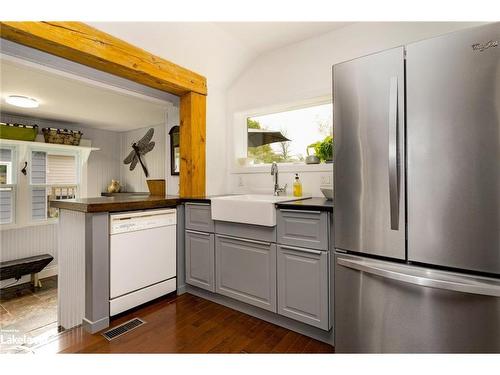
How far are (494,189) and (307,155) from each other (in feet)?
5.64

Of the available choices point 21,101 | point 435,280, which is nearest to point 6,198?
point 21,101

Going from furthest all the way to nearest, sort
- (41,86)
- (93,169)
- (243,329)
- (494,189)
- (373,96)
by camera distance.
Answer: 1. (93,169)
2. (41,86)
3. (243,329)
4. (373,96)
5. (494,189)

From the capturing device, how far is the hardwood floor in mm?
1762

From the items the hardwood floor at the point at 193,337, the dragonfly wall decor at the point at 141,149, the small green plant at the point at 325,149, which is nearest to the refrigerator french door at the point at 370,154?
the hardwood floor at the point at 193,337

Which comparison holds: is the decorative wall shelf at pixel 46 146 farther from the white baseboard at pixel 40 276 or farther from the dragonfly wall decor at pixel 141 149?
the white baseboard at pixel 40 276

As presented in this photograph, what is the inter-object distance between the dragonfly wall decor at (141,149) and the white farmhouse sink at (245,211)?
301cm

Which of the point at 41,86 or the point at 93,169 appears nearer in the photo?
the point at 41,86

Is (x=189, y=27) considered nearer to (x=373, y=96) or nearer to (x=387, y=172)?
(x=373, y=96)

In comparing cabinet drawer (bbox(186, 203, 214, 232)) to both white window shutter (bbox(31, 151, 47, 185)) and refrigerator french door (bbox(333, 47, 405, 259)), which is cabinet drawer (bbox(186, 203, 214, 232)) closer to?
refrigerator french door (bbox(333, 47, 405, 259))

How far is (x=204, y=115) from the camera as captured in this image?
2.98m
